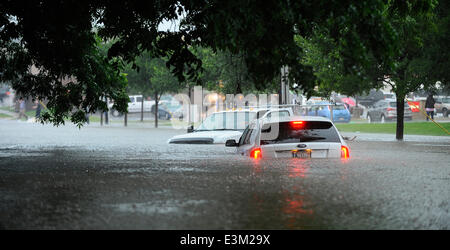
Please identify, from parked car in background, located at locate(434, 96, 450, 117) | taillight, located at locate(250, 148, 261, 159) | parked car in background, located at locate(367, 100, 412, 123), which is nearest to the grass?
parked car in background, located at locate(367, 100, 412, 123)

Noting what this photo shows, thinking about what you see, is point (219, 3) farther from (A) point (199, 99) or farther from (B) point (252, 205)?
(A) point (199, 99)

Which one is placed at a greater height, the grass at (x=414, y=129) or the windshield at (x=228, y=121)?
the windshield at (x=228, y=121)

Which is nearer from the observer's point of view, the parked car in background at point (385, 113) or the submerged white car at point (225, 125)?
the submerged white car at point (225, 125)

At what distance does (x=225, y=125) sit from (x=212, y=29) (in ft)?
37.4

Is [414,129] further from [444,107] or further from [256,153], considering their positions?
[256,153]

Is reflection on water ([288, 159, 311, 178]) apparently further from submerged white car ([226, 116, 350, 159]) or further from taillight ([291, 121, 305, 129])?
taillight ([291, 121, 305, 129])

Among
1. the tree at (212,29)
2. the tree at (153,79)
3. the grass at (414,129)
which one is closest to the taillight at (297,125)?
the tree at (212,29)

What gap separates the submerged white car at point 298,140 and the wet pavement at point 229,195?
0.20 meters

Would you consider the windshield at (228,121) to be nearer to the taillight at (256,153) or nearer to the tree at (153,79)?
the taillight at (256,153)

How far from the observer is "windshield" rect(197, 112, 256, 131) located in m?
22.8

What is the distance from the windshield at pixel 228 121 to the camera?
74.9ft

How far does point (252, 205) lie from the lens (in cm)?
965

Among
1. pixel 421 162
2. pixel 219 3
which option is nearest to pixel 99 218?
pixel 219 3
